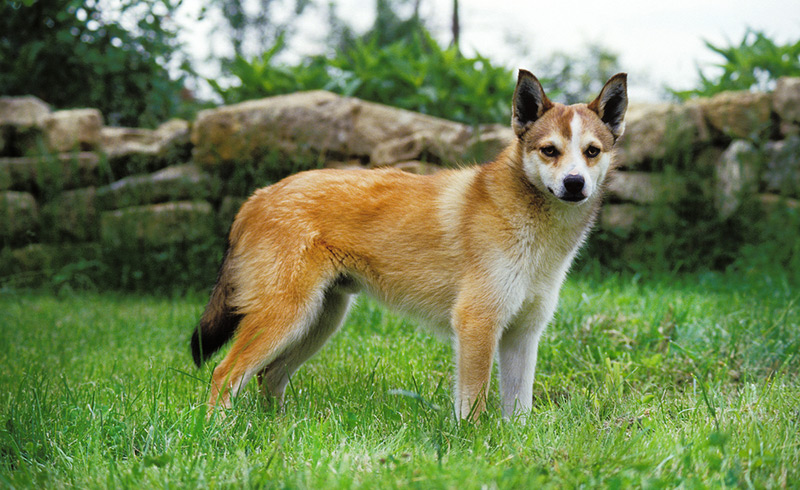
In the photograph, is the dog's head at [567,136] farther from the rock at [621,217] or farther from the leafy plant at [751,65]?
the leafy plant at [751,65]

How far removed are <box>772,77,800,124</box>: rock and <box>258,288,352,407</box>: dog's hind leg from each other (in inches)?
220

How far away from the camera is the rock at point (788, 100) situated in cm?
645

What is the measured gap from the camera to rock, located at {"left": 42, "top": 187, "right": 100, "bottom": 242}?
22.6 feet

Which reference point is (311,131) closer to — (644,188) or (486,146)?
(486,146)

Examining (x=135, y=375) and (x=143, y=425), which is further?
(x=135, y=375)

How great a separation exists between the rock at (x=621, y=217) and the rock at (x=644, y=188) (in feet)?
0.35

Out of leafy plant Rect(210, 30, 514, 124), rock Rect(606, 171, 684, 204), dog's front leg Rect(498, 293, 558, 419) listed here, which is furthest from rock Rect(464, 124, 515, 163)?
dog's front leg Rect(498, 293, 558, 419)

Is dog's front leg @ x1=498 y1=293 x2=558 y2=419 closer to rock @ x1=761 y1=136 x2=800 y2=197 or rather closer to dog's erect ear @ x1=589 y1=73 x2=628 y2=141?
dog's erect ear @ x1=589 y1=73 x2=628 y2=141

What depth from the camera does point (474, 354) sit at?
2.95 metres

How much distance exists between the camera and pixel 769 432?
2.46 meters

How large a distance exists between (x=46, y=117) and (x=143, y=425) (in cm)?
602

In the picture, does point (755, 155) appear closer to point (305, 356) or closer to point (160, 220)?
point (305, 356)

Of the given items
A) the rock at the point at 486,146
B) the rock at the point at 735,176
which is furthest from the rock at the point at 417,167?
the rock at the point at 735,176

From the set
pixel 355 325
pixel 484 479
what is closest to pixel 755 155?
pixel 355 325
